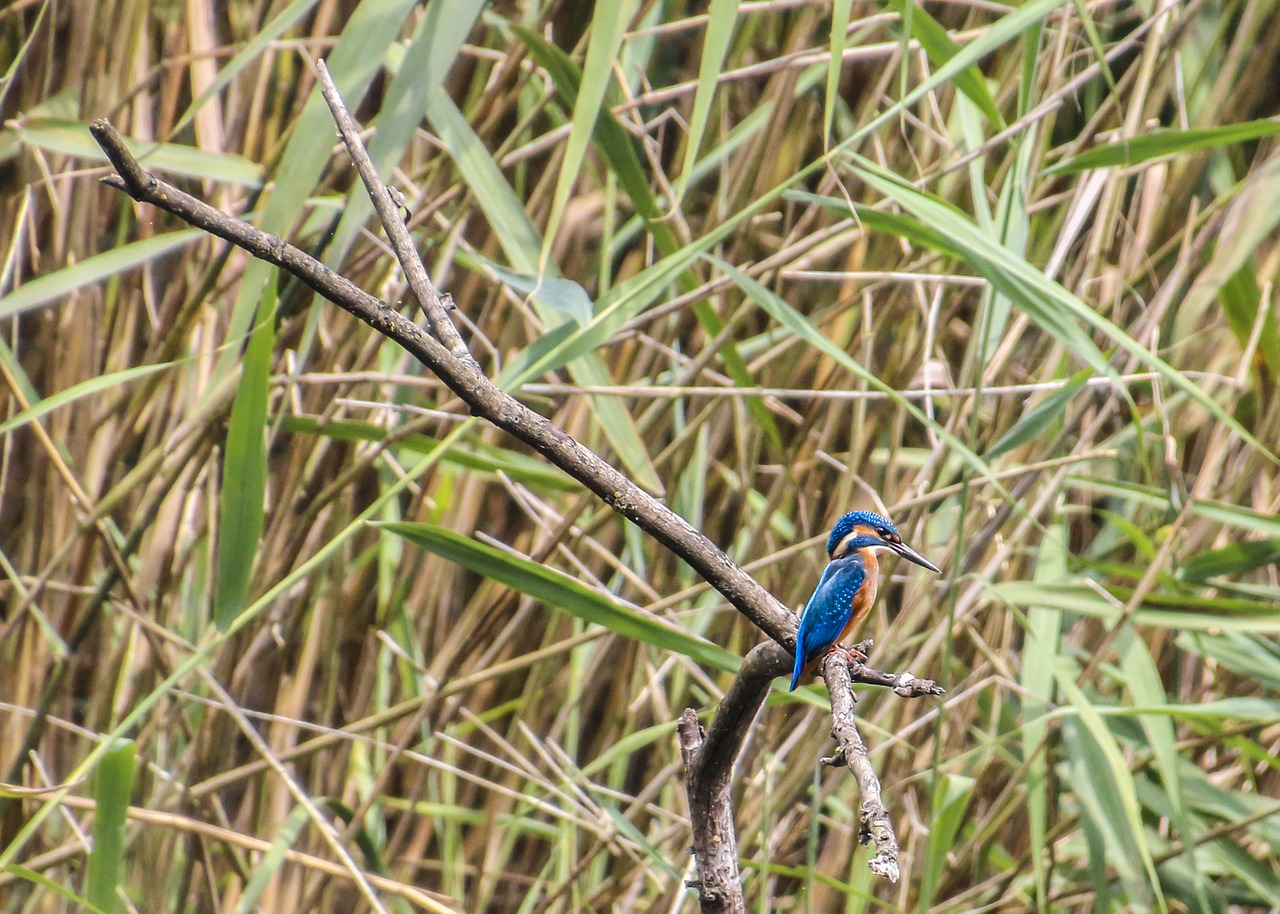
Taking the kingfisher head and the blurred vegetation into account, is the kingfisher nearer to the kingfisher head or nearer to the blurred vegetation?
the kingfisher head

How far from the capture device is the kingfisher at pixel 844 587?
2.14 ft

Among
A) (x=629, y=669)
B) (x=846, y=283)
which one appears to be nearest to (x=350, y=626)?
(x=629, y=669)

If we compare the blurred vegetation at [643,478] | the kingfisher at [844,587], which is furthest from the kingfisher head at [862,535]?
the blurred vegetation at [643,478]

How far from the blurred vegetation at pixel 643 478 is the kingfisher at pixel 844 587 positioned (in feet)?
1.21

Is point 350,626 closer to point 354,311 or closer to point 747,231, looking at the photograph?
point 747,231

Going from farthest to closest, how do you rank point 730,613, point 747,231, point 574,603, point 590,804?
point 730,613
point 747,231
point 590,804
point 574,603

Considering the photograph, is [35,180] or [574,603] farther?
[35,180]

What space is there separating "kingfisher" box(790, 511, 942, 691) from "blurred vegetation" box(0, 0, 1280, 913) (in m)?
0.37

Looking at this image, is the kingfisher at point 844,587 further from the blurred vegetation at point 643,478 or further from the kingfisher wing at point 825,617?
the blurred vegetation at point 643,478

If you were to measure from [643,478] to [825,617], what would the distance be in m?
0.64

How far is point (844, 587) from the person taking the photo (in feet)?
2.37

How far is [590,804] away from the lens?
1.41 meters

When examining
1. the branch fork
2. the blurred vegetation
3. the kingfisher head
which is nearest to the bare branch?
the branch fork

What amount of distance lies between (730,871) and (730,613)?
96 cm
